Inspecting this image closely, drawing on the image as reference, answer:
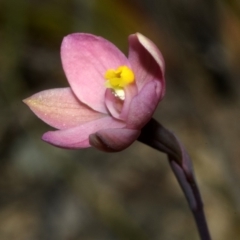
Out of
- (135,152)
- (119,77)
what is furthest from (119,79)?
(135,152)

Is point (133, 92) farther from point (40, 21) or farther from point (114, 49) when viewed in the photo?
point (40, 21)

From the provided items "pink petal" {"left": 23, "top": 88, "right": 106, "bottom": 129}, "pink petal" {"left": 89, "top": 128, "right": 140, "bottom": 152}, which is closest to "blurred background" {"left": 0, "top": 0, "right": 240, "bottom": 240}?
"pink petal" {"left": 23, "top": 88, "right": 106, "bottom": 129}

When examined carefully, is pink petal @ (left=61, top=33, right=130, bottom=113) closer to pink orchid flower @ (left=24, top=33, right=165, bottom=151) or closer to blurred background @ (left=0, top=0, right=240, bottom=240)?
pink orchid flower @ (left=24, top=33, right=165, bottom=151)

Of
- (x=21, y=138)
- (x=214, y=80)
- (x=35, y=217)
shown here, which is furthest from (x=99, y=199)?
(x=214, y=80)

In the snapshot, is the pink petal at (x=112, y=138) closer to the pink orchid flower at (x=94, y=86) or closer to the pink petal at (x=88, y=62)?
the pink orchid flower at (x=94, y=86)

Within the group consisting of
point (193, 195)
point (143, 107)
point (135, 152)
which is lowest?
point (135, 152)

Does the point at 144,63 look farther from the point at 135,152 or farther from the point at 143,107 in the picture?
the point at 135,152
